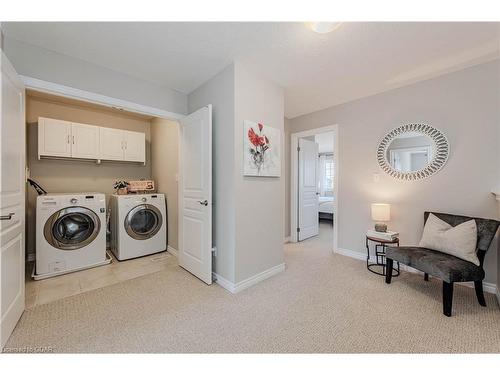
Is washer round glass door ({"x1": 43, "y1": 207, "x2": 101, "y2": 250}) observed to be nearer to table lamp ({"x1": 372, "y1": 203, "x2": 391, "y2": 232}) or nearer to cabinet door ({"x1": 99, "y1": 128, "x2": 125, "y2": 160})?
cabinet door ({"x1": 99, "y1": 128, "x2": 125, "y2": 160})

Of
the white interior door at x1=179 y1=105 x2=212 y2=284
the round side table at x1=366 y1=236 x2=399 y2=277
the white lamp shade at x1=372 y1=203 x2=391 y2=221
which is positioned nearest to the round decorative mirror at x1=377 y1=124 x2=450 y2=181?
the white lamp shade at x1=372 y1=203 x2=391 y2=221

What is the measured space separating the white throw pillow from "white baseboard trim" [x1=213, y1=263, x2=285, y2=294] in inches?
66.2

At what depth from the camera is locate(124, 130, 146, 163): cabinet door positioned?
3410 mm

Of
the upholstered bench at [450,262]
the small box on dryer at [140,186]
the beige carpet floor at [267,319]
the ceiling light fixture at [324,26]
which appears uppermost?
the ceiling light fixture at [324,26]

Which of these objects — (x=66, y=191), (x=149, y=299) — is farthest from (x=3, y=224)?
(x=66, y=191)

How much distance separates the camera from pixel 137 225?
10.2ft

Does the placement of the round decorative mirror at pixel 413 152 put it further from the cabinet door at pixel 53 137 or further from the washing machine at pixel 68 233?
the cabinet door at pixel 53 137

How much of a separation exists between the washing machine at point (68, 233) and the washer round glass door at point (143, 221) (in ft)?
1.08

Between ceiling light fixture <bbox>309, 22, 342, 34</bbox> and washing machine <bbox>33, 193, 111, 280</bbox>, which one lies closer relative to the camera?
ceiling light fixture <bbox>309, 22, 342, 34</bbox>

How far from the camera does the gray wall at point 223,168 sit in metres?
2.13

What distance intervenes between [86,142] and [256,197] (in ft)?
8.99

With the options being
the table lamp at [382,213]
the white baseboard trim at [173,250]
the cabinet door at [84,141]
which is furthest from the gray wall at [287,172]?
the cabinet door at [84,141]
